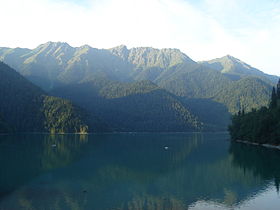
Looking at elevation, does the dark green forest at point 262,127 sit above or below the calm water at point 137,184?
above

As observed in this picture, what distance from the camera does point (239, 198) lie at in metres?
49.0

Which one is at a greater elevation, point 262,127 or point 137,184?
point 262,127

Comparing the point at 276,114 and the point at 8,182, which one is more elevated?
the point at 276,114

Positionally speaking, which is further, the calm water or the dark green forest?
the dark green forest

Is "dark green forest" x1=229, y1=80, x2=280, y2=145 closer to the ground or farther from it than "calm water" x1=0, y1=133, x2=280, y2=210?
farther from it

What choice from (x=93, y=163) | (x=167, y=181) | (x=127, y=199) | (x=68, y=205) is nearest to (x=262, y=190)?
(x=167, y=181)

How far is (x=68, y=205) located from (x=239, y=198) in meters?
23.2

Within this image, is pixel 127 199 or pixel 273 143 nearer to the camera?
pixel 127 199

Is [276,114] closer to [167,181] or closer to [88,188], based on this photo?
[167,181]

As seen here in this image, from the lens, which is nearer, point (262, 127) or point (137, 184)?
point (137, 184)

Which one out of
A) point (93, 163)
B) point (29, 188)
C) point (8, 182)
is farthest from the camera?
point (93, 163)

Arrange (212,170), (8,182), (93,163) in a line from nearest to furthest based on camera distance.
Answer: (8,182), (212,170), (93,163)

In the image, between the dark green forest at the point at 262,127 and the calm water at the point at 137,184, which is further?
the dark green forest at the point at 262,127

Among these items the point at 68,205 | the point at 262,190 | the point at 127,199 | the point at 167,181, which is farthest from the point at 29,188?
the point at 262,190
